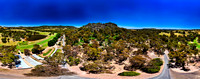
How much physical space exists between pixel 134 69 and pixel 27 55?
42152mm

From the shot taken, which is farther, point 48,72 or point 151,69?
point 151,69

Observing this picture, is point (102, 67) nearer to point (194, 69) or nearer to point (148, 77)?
point (148, 77)

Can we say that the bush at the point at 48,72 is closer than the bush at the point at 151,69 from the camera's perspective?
Yes

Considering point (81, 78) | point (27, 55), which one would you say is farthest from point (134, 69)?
point (27, 55)

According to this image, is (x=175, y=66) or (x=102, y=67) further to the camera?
(x=175, y=66)

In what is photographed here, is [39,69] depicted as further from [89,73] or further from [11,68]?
[89,73]

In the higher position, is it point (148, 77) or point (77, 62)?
point (77, 62)

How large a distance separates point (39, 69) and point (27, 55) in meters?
20.9

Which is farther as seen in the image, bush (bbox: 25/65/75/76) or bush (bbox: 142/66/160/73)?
bush (bbox: 142/66/160/73)

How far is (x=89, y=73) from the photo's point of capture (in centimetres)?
2970

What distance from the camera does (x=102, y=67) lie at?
102 feet

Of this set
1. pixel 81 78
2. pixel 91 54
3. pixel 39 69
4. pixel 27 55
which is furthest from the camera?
pixel 27 55

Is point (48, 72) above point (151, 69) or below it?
below

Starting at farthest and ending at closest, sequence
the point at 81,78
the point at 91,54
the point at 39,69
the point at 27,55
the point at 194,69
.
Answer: the point at 27,55 → the point at 91,54 → the point at 194,69 → the point at 39,69 → the point at 81,78
